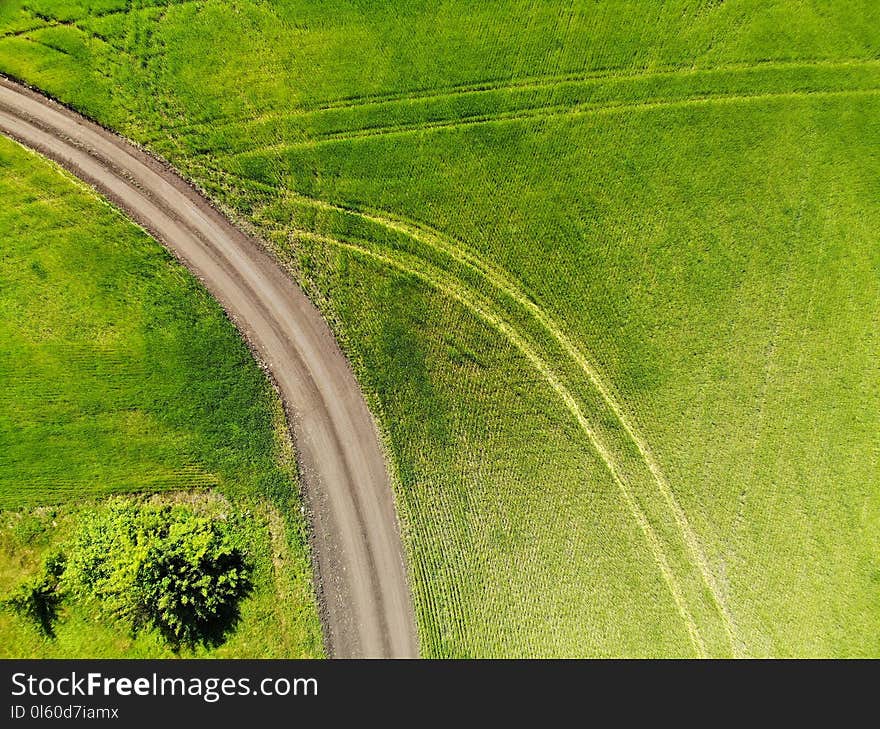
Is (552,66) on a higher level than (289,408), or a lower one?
higher

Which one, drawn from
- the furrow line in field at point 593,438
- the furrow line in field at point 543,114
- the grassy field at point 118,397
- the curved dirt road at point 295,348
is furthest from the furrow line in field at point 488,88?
the furrow line in field at point 593,438

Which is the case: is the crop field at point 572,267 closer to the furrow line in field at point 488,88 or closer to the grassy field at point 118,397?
the furrow line in field at point 488,88

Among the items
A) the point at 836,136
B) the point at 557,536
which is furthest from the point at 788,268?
the point at 557,536

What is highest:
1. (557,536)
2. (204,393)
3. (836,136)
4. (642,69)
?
(642,69)

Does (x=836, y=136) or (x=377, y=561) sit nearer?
(x=377, y=561)

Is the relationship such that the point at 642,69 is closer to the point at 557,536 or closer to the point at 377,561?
Answer: the point at 557,536

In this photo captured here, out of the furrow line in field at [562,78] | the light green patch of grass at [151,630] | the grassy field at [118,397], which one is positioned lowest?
the light green patch of grass at [151,630]
